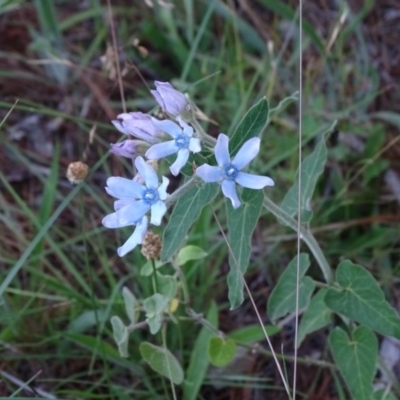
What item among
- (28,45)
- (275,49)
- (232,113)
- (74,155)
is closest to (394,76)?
(275,49)

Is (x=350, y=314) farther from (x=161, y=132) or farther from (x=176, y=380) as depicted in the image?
(x=161, y=132)

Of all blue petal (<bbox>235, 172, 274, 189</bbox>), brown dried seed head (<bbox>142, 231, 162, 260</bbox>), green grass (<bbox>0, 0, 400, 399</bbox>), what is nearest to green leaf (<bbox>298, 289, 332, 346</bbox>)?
green grass (<bbox>0, 0, 400, 399</bbox>)

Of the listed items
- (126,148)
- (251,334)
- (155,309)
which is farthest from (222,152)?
(251,334)

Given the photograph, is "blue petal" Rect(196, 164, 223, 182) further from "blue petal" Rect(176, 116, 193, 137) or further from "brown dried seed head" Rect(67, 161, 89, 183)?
"brown dried seed head" Rect(67, 161, 89, 183)

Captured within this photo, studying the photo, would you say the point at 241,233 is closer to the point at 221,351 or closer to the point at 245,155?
the point at 245,155

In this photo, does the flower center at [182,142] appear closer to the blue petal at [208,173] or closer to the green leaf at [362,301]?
the blue petal at [208,173]
